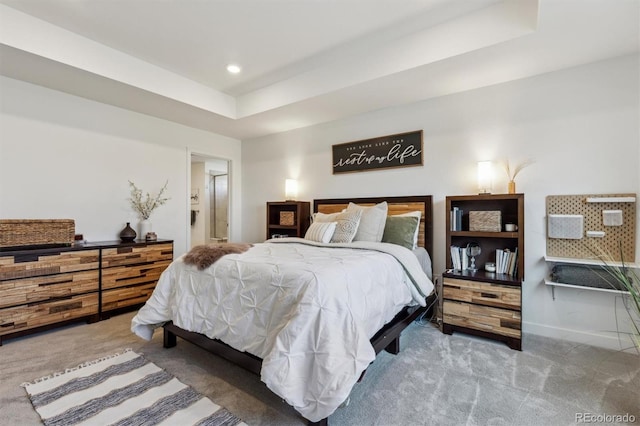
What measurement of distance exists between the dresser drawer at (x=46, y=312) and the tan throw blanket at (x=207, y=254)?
5.03ft

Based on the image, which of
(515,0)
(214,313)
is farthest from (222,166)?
(515,0)

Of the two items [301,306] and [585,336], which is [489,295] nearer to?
[585,336]

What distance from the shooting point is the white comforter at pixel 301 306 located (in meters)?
1.44

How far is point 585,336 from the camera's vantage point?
8.35ft

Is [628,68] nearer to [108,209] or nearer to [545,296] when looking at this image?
[545,296]

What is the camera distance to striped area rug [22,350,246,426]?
5.21 ft

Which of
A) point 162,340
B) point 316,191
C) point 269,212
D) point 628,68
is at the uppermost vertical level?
point 628,68

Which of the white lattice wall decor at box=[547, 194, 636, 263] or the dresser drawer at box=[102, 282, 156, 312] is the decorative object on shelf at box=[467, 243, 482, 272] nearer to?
the white lattice wall decor at box=[547, 194, 636, 263]

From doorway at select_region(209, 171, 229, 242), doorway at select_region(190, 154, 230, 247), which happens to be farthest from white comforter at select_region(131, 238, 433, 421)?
doorway at select_region(209, 171, 229, 242)

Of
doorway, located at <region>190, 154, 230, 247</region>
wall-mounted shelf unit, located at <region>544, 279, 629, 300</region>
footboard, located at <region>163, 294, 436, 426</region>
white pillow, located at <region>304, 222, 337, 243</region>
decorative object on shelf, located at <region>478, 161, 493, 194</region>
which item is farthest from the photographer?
doorway, located at <region>190, 154, 230, 247</region>

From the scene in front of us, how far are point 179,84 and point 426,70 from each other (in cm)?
269

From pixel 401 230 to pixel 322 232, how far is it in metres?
0.81

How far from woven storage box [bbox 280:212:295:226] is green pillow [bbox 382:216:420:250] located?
61.6 inches

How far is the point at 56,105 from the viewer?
3170 mm
